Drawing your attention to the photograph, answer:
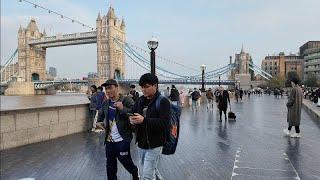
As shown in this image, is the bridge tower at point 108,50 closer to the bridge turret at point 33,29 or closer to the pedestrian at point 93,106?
the bridge turret at point 33,29

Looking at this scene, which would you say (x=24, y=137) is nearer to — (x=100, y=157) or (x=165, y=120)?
(x=100, y=157)

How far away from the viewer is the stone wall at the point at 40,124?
28.7 ft

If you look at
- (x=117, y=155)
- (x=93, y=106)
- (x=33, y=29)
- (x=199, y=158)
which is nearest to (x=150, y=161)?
(x=117, y=155)

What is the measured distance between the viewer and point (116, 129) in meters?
5.05

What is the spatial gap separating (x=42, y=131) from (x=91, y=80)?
3246 inches

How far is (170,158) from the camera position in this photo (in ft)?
25.6

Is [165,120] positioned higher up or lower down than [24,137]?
higher up

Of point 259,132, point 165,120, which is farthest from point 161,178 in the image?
point 259,132

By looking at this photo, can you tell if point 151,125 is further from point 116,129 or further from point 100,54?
point 100,54

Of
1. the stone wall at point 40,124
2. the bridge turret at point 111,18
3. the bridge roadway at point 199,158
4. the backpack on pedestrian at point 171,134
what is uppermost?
the bridge turret at point 111,18

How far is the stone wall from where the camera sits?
8.76m

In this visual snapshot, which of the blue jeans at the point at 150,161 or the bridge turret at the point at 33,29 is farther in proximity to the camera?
the bridge turret at the point at 33,29

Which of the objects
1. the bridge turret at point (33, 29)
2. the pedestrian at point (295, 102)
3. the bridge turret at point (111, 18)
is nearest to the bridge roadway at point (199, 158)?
the pedestrian at point (295, 102)

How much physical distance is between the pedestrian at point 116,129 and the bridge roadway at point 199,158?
48.3 inches
